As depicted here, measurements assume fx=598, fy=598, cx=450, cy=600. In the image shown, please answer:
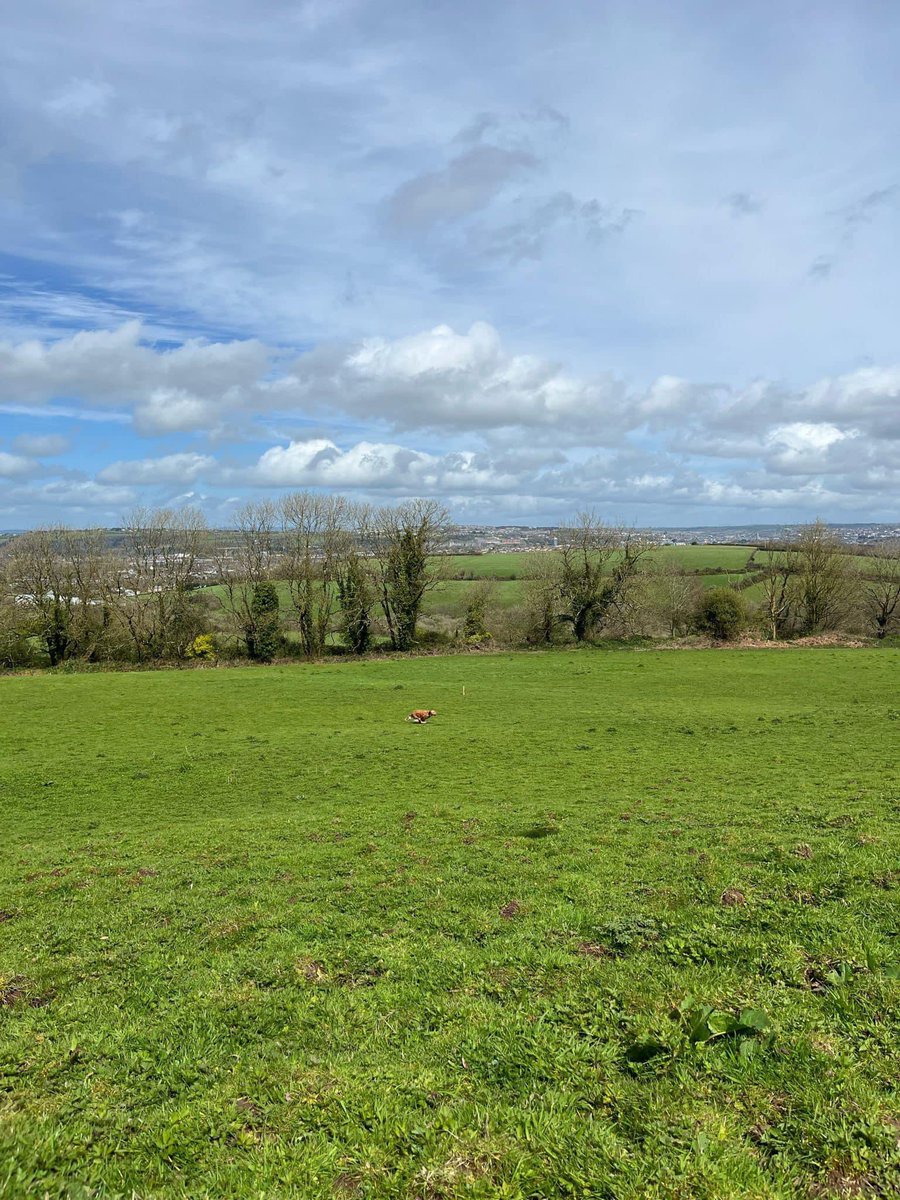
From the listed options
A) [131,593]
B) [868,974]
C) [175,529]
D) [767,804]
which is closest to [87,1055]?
[868,974]

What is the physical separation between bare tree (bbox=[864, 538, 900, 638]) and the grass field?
56.1 meters

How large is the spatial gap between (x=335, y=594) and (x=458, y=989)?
169ft

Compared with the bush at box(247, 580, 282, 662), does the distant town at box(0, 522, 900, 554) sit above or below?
above

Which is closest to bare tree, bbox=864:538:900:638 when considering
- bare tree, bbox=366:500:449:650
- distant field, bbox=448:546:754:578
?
distant field, bbox=448:546:754:578

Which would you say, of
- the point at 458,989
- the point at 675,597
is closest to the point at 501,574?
the point at 675,597

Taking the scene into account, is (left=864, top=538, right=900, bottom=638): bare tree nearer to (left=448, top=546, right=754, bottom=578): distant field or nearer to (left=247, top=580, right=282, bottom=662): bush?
(left=448, top=546, right=754, bottom=578): distant field

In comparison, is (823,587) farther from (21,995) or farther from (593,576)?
(21,995)

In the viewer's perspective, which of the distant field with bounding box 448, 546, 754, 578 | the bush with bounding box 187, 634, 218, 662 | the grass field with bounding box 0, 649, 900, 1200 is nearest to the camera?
the grass field with bounding box 0, 649, 900, 1200

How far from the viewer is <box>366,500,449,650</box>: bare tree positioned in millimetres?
56562

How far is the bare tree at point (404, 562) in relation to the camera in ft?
186

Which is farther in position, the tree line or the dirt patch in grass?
the tree line

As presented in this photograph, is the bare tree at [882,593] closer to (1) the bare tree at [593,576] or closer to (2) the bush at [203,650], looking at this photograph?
(1) the bare tree at [593,576]

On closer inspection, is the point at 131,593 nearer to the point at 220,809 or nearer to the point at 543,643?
the point at 543,643

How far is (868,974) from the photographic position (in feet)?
18.5
